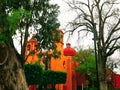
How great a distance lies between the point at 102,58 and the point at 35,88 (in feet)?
50.5

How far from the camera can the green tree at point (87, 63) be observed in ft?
184

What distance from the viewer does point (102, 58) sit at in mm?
38562

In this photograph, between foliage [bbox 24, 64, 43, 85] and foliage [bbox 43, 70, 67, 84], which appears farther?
foliage [bbox 43, 70, 67, 84]

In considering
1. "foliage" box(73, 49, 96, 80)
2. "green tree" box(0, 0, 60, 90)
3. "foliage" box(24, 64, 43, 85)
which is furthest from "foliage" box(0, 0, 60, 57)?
"foliage" box(73, 49, 96, 80)

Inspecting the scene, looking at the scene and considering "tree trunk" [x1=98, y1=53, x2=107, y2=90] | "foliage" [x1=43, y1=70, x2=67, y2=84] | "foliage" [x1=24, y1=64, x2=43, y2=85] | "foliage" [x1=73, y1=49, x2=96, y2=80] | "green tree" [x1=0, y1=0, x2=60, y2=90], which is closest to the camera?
"green tree" [x1=0, y1=0, x2=60, y2=90]

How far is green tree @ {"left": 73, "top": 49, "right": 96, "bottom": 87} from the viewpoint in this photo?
184ft

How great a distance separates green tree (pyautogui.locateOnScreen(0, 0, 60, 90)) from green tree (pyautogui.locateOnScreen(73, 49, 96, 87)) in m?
27.3

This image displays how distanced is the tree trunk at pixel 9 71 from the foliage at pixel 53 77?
22.4 m

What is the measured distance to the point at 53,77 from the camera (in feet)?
156

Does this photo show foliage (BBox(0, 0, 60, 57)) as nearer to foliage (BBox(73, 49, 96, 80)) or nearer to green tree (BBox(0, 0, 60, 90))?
green tree (BBox(0, 0, 60, 90))

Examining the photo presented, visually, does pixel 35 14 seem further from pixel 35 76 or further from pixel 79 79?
pixel 79 79

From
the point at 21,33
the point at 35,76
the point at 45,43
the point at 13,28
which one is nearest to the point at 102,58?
the point at 35,76

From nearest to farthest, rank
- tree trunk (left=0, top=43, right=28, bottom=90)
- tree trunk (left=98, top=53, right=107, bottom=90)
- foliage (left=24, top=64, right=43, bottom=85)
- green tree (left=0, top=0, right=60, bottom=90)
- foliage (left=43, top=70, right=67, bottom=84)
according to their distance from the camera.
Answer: green tree (left=0, top=0, right=60, bottom=90)
tree trunk (left=0, top=43, right=28, bottom=90)
tree trunk (left=98, top=53, right=107, bottom=90)
foliage (left=24, top=64, right=43, bottom=85)
foliage (left=43, top=70, right=67, bottom=84)

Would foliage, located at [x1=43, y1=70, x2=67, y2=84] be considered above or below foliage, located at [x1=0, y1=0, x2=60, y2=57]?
below
